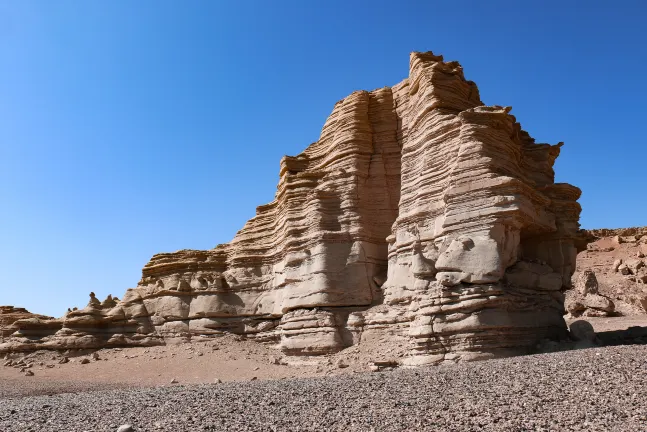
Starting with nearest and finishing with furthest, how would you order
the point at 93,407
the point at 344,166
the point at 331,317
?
1. the point at 93,407
2. the point at 331,317
3. the point at 344,166

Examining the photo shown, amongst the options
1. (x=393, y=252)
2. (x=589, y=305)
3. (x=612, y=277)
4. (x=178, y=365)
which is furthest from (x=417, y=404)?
(x=612, y=277)

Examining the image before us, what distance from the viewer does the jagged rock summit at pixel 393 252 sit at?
1565 centimetres

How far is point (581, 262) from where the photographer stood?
44.4 m

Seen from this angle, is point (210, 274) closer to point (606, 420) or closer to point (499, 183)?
point (499, 183)

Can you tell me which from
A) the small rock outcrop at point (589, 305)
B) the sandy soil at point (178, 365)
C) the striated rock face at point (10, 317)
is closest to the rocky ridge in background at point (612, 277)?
the small rock outcrop at point (589, 305)

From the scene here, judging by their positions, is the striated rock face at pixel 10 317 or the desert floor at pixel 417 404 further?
the striated rock face at pixel 10 317

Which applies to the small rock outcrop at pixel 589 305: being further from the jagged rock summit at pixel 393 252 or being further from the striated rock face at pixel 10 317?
the striated rock face at pixel 10 317

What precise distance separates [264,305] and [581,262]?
103ft

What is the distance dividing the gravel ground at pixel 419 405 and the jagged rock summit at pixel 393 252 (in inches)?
176

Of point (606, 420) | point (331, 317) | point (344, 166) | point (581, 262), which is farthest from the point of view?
point (581, 262)

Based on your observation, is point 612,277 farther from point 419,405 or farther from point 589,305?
point 419,405

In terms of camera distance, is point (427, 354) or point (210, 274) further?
point (210, 274)

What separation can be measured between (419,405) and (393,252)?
41.0ft

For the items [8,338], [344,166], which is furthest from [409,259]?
[8,338]
